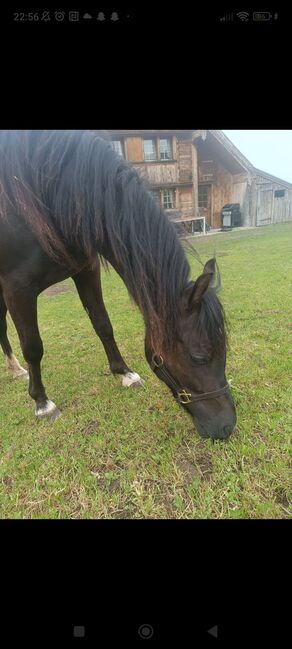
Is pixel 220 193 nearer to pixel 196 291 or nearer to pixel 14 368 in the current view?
pixel 14 368

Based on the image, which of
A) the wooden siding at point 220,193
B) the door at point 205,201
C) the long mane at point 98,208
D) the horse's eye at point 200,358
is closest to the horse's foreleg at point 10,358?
the long mane at point 98,208

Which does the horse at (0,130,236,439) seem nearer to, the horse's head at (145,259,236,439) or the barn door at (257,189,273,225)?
the horse's head at (145,259,236,439)

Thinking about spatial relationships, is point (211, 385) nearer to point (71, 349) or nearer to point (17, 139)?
point (17, 139)

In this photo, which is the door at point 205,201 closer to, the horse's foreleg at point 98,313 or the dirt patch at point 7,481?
the horse's foreleg at point 98,313

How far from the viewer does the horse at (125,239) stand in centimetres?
151

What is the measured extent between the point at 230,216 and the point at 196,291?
1553cm

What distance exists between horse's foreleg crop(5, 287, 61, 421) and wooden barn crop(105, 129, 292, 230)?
11.6 metres

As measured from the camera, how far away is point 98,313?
2.69 metres

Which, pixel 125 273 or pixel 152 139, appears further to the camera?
pixel 152 139

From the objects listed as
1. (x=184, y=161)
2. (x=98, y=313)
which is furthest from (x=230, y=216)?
(x=98, y=313)
